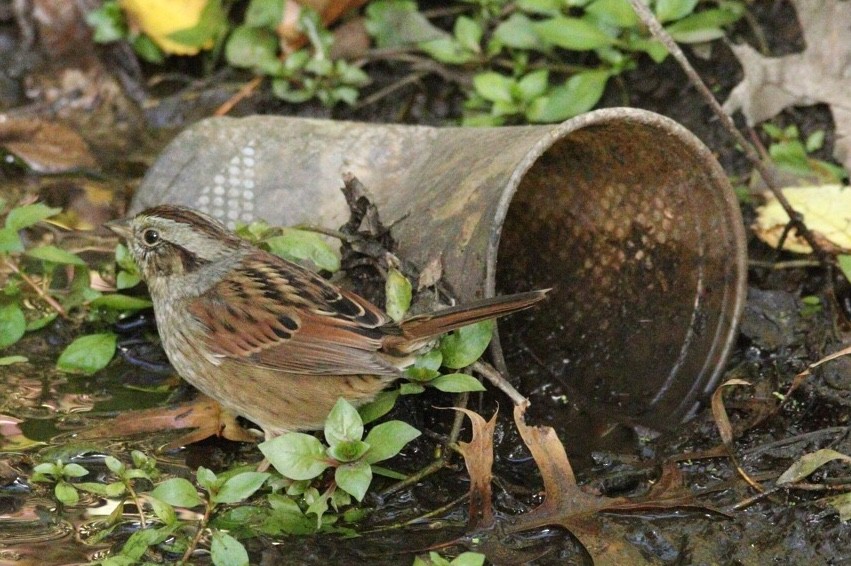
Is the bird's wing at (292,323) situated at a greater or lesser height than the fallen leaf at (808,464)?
greater

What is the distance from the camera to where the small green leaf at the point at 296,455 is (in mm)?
3367

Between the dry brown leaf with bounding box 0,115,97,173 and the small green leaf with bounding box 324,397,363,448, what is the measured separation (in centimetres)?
267

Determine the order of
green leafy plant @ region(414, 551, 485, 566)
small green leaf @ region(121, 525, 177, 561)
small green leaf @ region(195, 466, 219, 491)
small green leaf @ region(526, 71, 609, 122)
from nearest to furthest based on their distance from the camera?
green leafy plant @ region(414, 551, 485, 566) → small green leaf @ region(121, 525, 177, 561) → small green leaf @ region(195, 466, 219, 491) → small green leaf @ region(526, 71, 609, 122)

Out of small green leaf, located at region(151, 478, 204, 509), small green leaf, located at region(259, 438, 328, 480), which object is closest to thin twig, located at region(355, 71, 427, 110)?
small green leaf, located at region(259, 438, 328, 480)

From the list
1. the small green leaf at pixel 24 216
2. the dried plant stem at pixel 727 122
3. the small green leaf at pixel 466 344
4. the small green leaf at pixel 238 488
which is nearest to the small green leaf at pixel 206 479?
the small green leaf at pixel 238 488

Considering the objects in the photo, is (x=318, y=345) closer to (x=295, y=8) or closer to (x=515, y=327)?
(x=515, y=327)

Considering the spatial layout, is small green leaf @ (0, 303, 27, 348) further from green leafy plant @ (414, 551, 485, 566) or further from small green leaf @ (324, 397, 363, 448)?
green leafy plant @ (414, 551, 485, 566)

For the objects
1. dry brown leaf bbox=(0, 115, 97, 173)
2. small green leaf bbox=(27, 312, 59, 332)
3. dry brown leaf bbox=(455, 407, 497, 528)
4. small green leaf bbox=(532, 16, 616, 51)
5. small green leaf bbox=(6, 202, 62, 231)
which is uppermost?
small green leaf bbox=(532, 16, 616, 51)

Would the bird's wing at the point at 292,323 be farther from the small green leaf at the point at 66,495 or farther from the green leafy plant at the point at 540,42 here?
the green leafy plant at the point at 540,42

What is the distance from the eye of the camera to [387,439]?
3445mm

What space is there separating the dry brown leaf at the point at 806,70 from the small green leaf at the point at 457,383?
2.29 m

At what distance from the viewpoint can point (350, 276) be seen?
4062mm

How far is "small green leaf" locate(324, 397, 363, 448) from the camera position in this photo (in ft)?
11.1

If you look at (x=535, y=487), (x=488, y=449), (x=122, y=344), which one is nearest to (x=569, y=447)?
(x=535, y=487)
